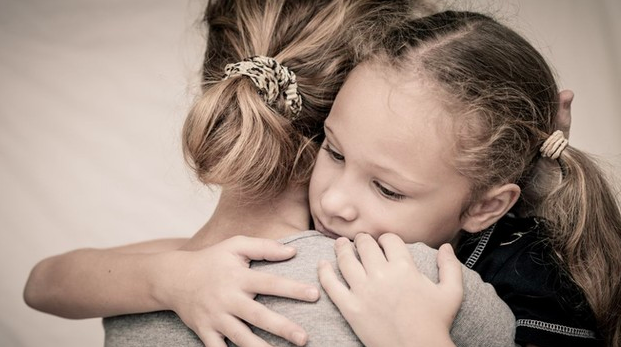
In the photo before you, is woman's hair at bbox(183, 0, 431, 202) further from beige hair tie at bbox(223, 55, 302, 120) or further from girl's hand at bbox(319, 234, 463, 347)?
girl's hand at bbox(319, 234, 463, 347)

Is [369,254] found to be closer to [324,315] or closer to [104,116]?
[324,315]

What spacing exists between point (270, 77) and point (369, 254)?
0.37 meters

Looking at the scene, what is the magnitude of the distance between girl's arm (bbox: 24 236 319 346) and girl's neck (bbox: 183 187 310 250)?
89mm

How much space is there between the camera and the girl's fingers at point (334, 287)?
884 millimetres

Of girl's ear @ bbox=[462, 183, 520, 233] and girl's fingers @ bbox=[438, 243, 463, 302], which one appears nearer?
girl's fingers @ bbox=[438, 243, 463, 302]

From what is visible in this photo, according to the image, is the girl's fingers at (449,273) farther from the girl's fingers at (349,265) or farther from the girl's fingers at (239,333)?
the girl's fingers at (239,333)

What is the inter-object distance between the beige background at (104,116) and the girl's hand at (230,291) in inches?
35.4

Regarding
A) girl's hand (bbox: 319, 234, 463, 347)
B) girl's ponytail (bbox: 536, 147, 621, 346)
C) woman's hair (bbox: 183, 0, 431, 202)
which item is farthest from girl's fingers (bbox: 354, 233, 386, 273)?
girl's ponytail (bbox: 536, 147, 621, 346)

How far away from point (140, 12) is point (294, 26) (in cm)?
115

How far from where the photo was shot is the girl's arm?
898 millimetres

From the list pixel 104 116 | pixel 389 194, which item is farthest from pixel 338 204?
pixel 104 116

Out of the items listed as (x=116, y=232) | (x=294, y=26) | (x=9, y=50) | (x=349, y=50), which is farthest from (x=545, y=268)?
(x=9, y=50)

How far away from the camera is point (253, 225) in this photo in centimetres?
109

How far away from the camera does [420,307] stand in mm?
883
